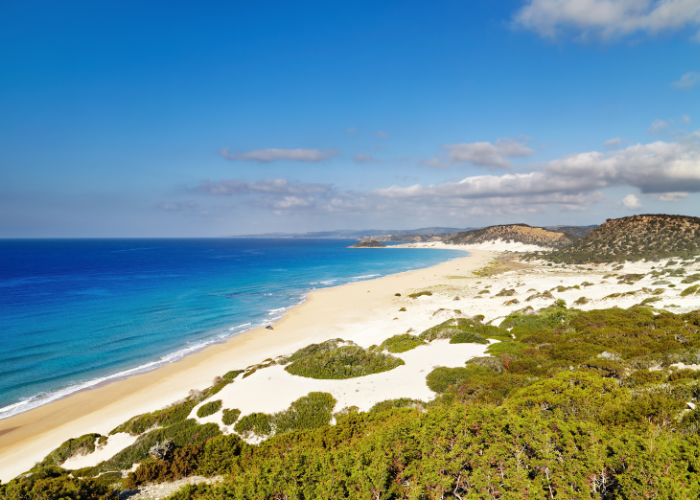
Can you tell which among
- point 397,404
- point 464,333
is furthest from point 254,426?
point 464,333

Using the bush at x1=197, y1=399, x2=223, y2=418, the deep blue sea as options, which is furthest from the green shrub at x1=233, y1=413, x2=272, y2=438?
the deep blue sea

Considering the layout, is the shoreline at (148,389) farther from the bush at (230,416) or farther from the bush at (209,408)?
the bush at (230,416)

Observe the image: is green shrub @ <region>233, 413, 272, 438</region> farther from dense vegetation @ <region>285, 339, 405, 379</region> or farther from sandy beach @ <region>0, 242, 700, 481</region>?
dense vegetation @ <region>285, 339, 405, 379</region>

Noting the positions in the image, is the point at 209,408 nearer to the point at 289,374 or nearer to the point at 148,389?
the point at 289,374

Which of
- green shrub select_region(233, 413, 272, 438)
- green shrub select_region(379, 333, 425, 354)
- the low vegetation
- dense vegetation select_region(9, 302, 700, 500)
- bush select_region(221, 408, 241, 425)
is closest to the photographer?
dense vegetation select_region(9, 302, 700, 500)

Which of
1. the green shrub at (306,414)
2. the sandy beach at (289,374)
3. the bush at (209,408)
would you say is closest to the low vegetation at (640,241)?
the sandy beach at (289,374)

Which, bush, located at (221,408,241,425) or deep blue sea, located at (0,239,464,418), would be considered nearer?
bush, located at (221,408,241,425)

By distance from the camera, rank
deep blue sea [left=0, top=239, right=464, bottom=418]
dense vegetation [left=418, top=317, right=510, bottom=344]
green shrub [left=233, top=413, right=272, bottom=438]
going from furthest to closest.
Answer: deep blue sea [left=0, top=239, right=464, bottom=418] → dense vegetation [left=418, top=317, right=510, bottom=344] → green shrub [left=233, top=413, right=272, bottom=438]
